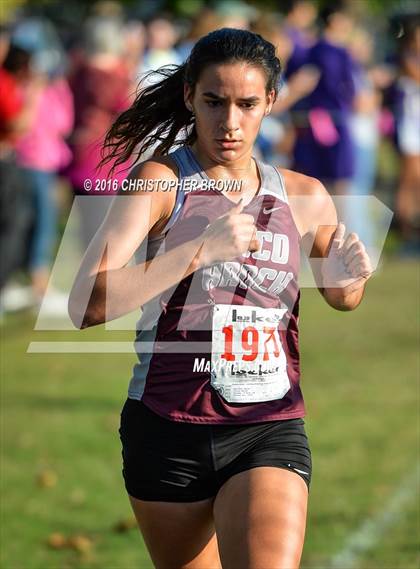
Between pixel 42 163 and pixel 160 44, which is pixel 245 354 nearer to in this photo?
pixel 42 163

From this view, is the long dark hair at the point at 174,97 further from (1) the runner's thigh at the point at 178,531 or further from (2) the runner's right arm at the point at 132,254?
(1) the runner's thigh at the point at 178,531

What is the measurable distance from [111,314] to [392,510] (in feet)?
9.65

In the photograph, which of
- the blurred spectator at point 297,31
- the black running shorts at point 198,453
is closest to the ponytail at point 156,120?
the black running shorts at point 198,453

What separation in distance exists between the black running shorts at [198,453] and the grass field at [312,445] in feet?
5.64

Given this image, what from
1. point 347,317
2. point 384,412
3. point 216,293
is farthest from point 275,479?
point 347,317

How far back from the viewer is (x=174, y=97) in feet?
11.5

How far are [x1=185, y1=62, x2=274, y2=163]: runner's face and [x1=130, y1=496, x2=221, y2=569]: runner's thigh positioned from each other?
0.97m

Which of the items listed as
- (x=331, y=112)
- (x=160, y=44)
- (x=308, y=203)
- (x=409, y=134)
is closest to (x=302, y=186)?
(x=308, y=203)

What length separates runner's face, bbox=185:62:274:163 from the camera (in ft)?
10.6

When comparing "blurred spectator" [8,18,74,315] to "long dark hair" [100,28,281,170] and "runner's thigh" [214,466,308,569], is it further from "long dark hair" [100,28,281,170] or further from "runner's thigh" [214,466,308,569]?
"runner's thigh" [214,466,308,569]

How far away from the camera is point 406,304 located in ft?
34.8

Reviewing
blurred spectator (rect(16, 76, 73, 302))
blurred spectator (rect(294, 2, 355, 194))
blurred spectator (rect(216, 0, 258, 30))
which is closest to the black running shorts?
blurred spectator (rect(216, 0, 258, 30))

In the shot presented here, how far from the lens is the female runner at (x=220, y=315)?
3.15 meters

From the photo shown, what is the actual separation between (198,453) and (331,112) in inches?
339
